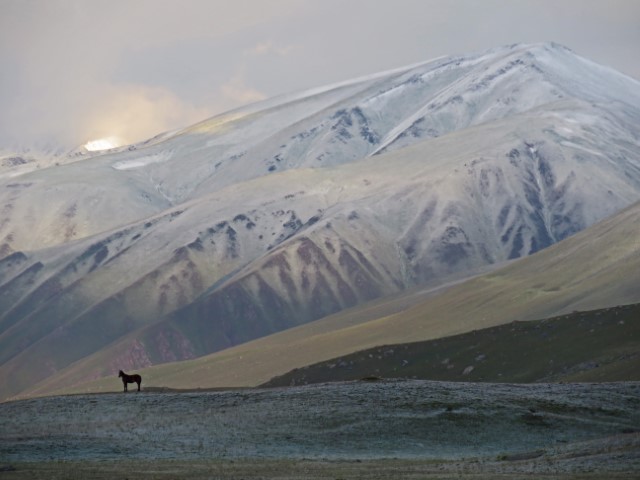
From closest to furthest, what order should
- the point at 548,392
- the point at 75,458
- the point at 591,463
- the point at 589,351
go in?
→ the point at 591,463, the point at 75,458, the point at 548,392, the point at 589,351

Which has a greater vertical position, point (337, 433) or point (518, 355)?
point (337, 433)

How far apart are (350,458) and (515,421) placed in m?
13.9

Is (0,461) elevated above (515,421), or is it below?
above

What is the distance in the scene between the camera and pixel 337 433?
68.4 meters

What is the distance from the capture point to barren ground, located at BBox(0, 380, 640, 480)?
55188 mm

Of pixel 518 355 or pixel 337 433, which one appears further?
pixel 518 355

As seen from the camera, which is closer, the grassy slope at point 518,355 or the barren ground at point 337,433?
the barren ground at point 337,433

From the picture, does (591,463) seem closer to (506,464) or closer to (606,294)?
(506,464)

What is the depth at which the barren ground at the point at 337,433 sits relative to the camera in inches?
2173

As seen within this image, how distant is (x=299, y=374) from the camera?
15775 centimetres

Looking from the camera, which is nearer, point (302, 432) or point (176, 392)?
point (302, 432)

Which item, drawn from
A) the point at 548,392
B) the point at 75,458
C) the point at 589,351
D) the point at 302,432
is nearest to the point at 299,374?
the point at 589,351

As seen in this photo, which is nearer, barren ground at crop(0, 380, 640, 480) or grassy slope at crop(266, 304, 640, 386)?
barren ground at crop(0, 380, 640, 480)

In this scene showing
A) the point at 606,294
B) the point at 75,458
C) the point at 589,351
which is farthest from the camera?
the point at 606,294
